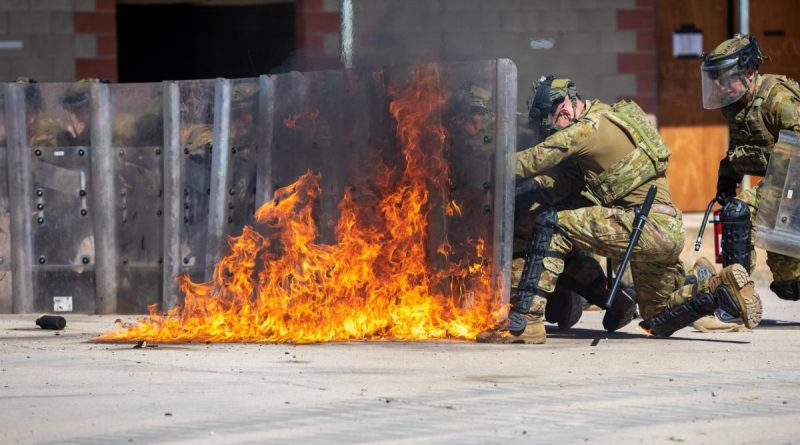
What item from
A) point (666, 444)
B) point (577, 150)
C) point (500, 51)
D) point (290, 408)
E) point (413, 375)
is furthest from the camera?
point (500, 51)

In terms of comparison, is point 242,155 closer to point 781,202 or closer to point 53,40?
point 781,202

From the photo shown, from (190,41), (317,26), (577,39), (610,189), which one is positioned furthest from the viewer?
(190,41)

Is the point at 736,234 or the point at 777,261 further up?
the point at 736,234

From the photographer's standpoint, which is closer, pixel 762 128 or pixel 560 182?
pixel 560 182

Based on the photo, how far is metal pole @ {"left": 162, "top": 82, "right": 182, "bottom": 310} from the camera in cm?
998

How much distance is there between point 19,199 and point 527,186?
12.0ft

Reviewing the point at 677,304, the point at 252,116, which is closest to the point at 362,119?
the point at 252,116

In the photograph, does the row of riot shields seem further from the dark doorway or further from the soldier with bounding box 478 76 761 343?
the dark doorway

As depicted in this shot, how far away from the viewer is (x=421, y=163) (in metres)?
8.52

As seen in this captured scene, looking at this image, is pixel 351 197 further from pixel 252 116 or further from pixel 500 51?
pixel 500 51

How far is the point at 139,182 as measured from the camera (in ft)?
33.1

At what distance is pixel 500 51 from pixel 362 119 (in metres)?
4.95

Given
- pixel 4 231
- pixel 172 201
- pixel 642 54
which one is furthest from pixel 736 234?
pixel 642 54

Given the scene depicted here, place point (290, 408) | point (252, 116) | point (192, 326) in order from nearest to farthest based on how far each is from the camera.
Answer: point (290, 408), point (192, 326), point (252, 116)
